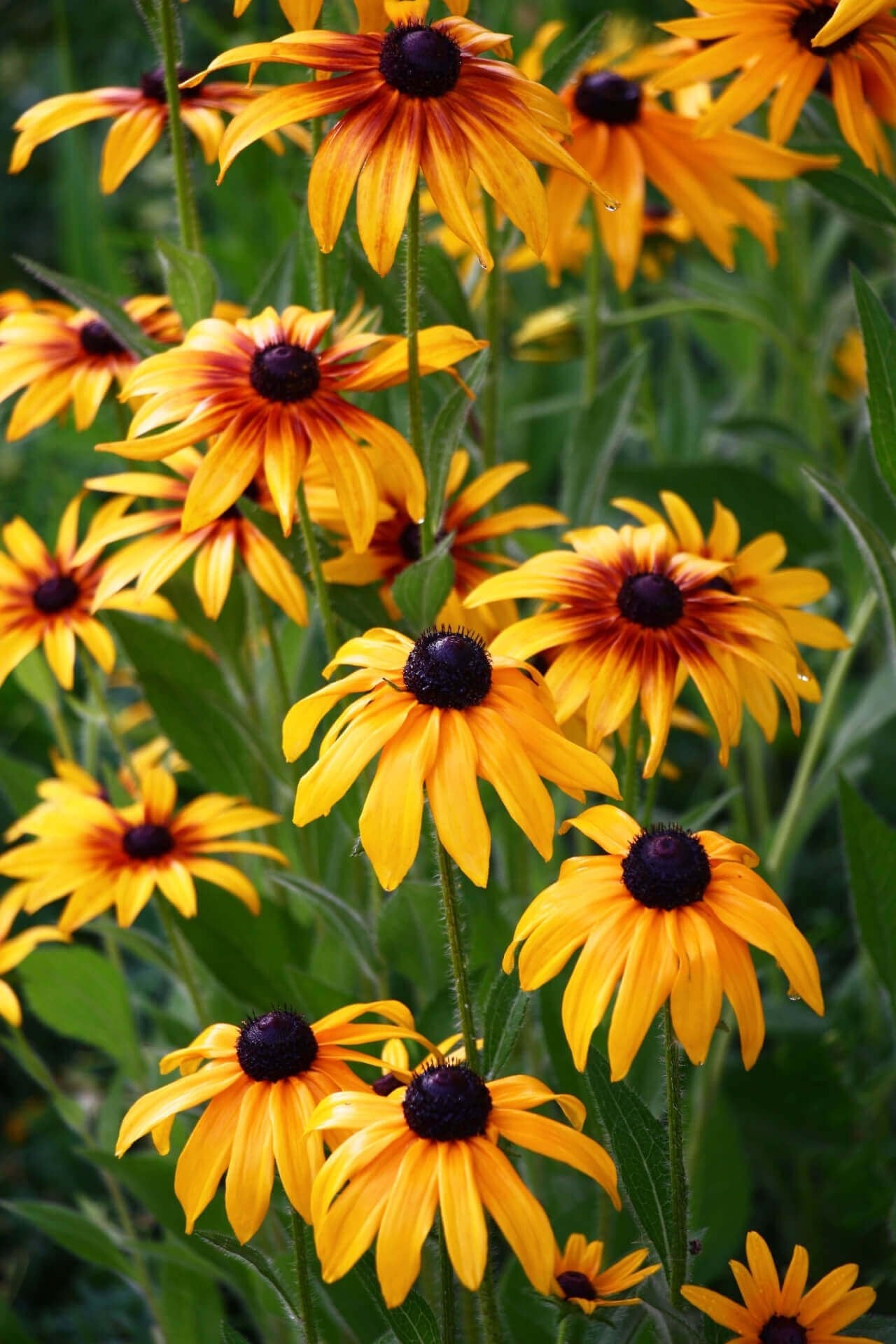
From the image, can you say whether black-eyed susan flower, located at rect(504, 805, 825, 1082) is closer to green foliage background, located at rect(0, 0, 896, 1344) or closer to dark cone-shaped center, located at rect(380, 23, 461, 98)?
green foliage background, located at rect(0, 0, 896, 1344)

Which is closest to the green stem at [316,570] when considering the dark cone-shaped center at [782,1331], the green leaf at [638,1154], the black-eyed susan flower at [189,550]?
the black-eyed susan flower at [189,550]

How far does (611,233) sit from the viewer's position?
923mm

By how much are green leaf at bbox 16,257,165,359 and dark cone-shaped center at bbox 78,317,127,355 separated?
0.22 feet

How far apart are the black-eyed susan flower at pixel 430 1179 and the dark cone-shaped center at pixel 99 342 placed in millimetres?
Result: 523

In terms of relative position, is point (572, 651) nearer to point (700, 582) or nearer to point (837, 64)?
point (700, 582)

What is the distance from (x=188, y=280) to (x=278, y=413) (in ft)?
0.53

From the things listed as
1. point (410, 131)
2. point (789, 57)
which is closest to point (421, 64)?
point (410, 131)

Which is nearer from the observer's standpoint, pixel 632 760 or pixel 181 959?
pixel 632 760

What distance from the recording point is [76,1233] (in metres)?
0.92

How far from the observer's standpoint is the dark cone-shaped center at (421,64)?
0.61 metres

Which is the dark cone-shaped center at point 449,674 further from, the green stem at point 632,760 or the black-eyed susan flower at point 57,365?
the black-eyed susan flower at point 57,365

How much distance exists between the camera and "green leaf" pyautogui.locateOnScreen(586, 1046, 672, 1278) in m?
0.57

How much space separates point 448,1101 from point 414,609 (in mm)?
272

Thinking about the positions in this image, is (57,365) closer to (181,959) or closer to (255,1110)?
(181,959)
